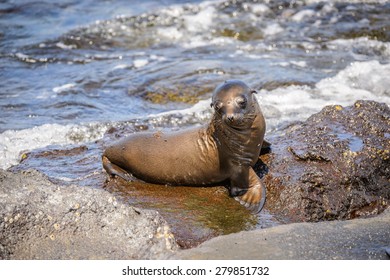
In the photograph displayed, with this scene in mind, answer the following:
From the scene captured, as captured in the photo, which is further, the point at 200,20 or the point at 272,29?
the point at 200,20

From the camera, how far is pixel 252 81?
1105 centimetres

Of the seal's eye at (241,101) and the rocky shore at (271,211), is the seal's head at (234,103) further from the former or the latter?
the rocky shore at (271,211)

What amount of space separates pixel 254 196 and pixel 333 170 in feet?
2.56

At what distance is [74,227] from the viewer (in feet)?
15.1

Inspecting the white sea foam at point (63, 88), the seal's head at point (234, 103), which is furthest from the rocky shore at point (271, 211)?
the white sea foam at point (63, 88)

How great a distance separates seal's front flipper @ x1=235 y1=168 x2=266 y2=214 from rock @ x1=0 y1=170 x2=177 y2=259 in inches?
46.2

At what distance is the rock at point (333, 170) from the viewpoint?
18.2ft

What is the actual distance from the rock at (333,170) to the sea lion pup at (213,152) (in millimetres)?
264

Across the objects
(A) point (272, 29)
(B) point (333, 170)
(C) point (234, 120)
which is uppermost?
(C) point (234, 120)

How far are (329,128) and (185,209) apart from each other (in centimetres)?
180

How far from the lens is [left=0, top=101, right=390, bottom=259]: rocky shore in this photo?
170 inches

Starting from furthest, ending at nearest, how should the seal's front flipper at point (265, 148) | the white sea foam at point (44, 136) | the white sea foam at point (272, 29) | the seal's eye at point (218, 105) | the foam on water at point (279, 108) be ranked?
1. the white sea foam at point (272, 29)
2. the foam on water at point (279, 108)
3. the white sea foam at point (44, 136)
4. the seal's front flipper at point (265, 148)
5. the seal's eye at point (218, 105)

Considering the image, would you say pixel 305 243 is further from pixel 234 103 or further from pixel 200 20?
pixel 200 20

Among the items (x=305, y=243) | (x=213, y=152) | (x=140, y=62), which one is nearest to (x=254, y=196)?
(x=213, y=152)
